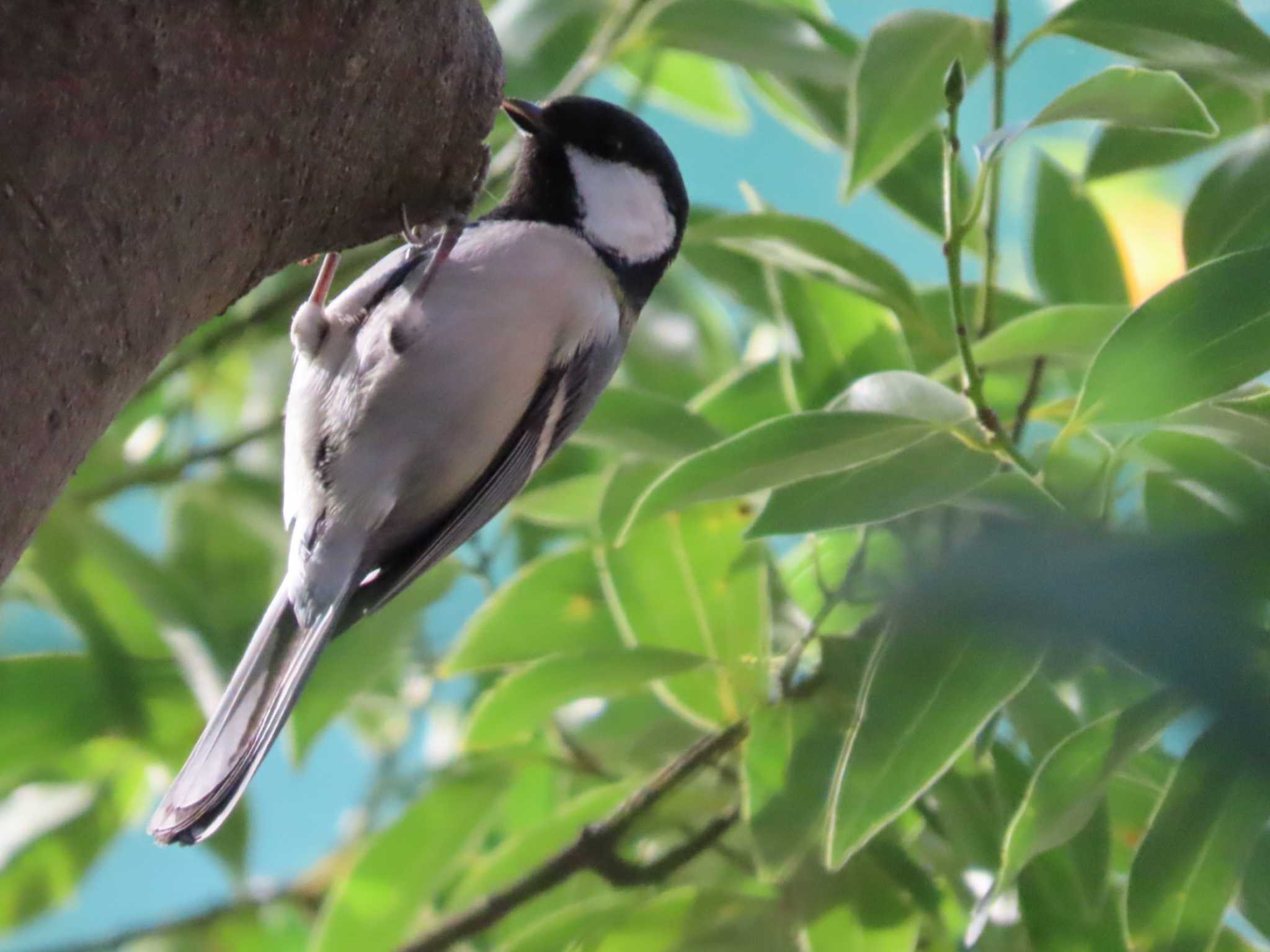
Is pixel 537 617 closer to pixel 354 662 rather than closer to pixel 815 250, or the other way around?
pixel 354 662

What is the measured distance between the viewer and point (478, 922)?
3.02ft

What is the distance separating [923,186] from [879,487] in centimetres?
43

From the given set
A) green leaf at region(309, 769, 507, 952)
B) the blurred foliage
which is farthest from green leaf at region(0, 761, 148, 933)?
green leaf at region(309, 769, 507, 952)

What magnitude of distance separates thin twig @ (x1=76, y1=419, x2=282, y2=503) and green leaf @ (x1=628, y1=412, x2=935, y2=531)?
0.52 metres

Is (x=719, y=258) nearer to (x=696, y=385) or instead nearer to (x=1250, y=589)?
(x=696, y=385)

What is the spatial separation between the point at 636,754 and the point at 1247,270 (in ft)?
1.83

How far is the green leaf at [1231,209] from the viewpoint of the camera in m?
0.90

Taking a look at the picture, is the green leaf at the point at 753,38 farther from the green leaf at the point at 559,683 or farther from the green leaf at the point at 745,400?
the green leaf at the point at 559,683

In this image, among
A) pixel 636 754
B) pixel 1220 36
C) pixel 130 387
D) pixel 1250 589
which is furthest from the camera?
pixel 636 754

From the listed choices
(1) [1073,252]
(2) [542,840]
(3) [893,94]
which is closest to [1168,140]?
(1) [1073,252]

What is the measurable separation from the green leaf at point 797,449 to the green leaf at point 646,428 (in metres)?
0.20

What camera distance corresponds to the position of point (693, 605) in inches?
38.2

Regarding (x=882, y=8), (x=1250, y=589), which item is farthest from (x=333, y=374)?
(x=882, y=8)

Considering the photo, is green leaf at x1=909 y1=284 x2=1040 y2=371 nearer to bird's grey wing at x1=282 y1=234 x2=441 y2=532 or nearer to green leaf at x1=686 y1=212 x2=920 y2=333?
green leaf at x1=686 y1=212 x2=920 y2=333
